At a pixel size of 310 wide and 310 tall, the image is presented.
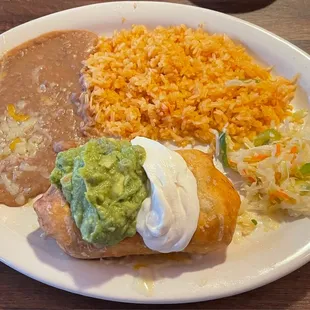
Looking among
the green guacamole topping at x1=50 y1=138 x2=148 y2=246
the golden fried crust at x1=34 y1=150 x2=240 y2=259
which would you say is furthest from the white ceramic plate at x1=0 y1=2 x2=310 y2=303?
the green guacamole topping at x1=50 y1=138 x2=148 y2=246

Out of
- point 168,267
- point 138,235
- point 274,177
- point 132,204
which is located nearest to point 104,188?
point 132,204

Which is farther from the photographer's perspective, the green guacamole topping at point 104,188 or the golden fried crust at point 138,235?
the golden fried crust at point 138,235

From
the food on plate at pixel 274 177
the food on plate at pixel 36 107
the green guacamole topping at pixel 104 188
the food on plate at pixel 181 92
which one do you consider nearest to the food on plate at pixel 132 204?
the green guacamole topping at pixel 104 188

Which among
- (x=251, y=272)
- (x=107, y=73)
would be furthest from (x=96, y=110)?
(x=251, y=272)

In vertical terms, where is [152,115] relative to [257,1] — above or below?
below

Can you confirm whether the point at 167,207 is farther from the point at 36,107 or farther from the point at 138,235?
the point at 36,107

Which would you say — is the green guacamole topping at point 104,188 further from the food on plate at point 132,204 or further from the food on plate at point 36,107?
A: the food on plate at point 36,107

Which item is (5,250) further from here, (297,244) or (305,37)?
(305,37)
